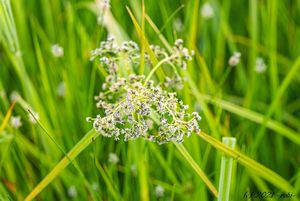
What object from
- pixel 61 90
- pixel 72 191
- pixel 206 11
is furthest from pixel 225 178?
pixel 206 11

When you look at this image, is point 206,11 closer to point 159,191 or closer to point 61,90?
point 61,90

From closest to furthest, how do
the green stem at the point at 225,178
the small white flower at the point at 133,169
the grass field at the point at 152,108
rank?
the green stem at the point at 225,178 → the grass field at the point at 152,108 → the small white flower at the point at 133,169

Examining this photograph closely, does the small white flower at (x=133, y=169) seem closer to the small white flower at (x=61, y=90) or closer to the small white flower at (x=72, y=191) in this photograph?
the small white flower at (x=72, y=191)

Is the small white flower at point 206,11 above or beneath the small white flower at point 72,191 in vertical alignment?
above

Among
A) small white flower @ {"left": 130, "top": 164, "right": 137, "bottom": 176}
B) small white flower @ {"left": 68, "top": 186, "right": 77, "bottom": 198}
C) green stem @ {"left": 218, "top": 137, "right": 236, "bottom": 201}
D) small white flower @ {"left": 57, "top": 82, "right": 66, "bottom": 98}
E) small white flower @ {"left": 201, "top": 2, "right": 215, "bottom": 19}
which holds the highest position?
small white flower @ {"left": 57, "top": 82, "right": 66, "bottom": 98}

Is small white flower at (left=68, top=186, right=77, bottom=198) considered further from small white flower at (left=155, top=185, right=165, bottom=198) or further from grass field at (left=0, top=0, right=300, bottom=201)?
small white flower at (left=155, top=185, right=165, bottom=198)

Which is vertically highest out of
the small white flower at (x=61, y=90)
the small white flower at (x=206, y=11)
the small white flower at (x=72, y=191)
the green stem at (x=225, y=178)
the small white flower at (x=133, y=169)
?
the small white flower at (x=61, y=90)

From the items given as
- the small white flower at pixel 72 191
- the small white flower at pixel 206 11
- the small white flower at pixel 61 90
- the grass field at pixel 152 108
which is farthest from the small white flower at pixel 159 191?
the small white flower at pixel 206 11

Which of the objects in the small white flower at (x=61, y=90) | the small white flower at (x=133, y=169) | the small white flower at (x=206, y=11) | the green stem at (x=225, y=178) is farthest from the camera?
the small white flower at (x=206, y=11)

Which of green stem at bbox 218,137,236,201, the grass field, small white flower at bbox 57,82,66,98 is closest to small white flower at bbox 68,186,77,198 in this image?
the grass field
